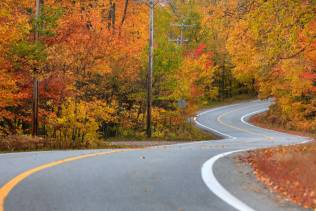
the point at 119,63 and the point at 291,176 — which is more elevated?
the point at 119,63

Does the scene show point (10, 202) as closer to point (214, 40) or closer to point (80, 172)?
point (80, 172)

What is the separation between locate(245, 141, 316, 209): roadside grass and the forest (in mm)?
2568

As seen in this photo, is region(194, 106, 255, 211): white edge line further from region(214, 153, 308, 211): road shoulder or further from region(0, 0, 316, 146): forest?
region(0, 0, 316, 146): forest

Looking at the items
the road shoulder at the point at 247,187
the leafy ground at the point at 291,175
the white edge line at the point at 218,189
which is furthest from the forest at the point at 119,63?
the white edge line at the point at 218,189

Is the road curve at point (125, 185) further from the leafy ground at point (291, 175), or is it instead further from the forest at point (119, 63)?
the forest at point (119, 63)

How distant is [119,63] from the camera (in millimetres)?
31516

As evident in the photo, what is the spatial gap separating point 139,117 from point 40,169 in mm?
25373

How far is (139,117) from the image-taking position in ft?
115

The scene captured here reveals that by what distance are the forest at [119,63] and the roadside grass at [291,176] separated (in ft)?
8.43

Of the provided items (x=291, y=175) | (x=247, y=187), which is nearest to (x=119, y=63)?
(x=291, y=175)

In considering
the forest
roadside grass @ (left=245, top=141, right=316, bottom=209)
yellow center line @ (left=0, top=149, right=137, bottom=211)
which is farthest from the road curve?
the forest

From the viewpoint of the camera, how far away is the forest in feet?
39.0

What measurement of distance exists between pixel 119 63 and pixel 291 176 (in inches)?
941

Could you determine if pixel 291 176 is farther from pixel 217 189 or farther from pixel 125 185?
pixel 125 185
